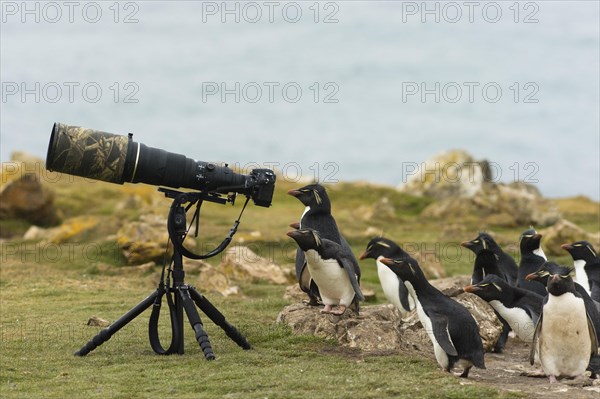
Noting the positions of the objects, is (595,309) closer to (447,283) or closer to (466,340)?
(466,340)

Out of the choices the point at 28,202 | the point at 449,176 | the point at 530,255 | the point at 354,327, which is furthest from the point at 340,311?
the point at 449,176

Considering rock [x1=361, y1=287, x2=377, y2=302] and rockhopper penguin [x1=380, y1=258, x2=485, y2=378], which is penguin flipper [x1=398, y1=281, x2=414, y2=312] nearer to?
rock [x1=361, y1=287, x2=377, y2=302]

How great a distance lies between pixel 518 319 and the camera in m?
11.7

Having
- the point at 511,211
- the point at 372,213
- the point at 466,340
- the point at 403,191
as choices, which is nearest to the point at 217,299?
the point at 466,340

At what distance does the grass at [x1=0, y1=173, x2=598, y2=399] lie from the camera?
9164 millimetres

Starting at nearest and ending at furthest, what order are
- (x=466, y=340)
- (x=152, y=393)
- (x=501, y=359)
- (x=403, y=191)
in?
(x=152, y=393), (x=466, y=340), (x=501, y=359), (x=403, y=191)

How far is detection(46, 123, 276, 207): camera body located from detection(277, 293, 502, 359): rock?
1.85m

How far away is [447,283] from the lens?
51.0 feet

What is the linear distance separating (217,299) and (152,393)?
7.06 metres

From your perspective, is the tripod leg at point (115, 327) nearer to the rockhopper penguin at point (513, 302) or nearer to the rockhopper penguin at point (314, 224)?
the rockhopper penguin at point (314, 224)

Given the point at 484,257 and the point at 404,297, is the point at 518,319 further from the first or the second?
the point at 404,297

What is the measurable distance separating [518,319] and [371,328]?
6.12 feet

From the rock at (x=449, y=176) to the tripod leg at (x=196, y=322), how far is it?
1356 inches

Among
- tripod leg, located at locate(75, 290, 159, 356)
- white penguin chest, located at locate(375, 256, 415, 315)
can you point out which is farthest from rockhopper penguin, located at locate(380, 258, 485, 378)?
white penguin chest, located at locate(375, 256, 415, 315)
